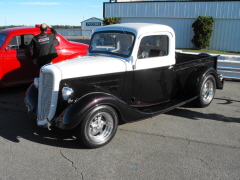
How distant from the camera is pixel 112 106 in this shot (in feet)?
13.0

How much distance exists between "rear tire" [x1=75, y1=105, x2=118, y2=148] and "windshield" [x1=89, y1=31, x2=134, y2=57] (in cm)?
125

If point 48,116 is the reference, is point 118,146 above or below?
below

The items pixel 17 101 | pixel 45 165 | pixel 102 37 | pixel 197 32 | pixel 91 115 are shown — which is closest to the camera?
pixel 45 165

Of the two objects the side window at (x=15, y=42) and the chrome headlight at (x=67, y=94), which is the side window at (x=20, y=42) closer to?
the side window at (x=15, y=42)

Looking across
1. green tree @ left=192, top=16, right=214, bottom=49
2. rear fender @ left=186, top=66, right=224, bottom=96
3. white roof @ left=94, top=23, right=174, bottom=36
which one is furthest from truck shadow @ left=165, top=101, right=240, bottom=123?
green tree @ left=192, top=16, right=214, bottom=49

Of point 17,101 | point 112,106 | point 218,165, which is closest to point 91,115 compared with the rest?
point 112,106

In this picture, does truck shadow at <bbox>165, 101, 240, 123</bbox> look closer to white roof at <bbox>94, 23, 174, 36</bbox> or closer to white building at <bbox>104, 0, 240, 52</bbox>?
white roof at <bbox>94, 23, 174, 36</bbox>

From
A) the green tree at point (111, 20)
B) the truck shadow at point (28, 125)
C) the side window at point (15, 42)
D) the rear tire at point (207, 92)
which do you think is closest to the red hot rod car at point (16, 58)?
the side window at point (15, 42)

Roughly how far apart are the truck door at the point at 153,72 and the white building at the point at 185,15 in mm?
14016

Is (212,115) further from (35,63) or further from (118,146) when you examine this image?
(35,63)

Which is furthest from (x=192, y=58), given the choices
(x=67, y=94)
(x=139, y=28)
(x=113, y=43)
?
(x=67, y=94)

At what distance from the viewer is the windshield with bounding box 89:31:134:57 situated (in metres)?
4.65

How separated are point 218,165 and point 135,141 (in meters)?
1.33

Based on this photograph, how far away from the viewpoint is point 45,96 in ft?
13.3
